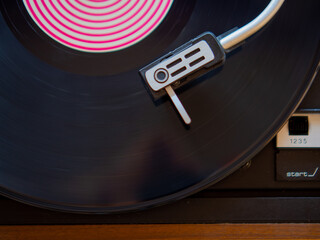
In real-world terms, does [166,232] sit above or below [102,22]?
below

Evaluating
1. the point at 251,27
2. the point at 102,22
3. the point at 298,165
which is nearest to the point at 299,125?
the point at 298,165

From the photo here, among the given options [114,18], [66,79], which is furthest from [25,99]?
[114,18]

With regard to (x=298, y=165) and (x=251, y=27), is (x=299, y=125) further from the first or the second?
(x=251, y=27)

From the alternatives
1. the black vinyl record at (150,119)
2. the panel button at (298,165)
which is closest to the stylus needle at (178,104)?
the black vinyl record at (150,119)

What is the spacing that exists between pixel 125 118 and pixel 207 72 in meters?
0.13

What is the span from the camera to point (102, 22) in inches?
20.2

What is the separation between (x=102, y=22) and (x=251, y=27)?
0.22 metres

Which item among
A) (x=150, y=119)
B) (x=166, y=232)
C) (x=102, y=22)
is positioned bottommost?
(x=166, y=232)

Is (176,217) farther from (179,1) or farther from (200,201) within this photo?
(179,1)

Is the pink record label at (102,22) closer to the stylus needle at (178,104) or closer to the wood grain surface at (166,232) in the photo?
the stylus needle at (178,104)

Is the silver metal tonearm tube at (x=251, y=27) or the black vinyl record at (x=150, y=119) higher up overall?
the silver metal tonearm tube at (x=251, y=27)

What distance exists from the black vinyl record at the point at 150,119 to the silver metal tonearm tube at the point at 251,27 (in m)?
0.02

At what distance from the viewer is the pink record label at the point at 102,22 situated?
51 cm

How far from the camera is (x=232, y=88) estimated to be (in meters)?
0.48
